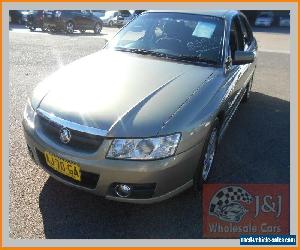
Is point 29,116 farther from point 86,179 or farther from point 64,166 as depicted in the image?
point 86,179

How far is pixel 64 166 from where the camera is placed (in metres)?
2.71

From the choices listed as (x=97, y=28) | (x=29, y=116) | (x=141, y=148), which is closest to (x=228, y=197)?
(x=141, y=148)

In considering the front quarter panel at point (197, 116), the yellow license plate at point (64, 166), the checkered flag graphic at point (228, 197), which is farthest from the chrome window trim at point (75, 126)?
the checkered flag graphic at point (228, 197)

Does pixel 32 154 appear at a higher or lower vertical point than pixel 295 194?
higher

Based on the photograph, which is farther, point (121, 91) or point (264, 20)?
point (264, 20)

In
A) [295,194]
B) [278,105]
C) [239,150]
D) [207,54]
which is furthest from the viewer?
[278,105]

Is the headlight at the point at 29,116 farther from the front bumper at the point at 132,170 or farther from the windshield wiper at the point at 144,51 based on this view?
the windshield wiper at the point at 144,51

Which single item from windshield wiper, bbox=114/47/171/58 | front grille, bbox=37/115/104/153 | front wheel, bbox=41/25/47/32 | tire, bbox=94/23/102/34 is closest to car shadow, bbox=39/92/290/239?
front grille, bbox=37/115/104/153

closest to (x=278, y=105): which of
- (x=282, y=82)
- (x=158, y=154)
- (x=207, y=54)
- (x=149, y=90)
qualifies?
(x=282, y=82)

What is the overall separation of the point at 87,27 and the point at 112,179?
1685cm

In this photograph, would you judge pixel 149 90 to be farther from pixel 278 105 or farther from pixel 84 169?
pixel 278 105

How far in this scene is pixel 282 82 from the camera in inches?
321

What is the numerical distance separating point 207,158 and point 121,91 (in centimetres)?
111

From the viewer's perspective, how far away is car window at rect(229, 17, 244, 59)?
4.11 m
